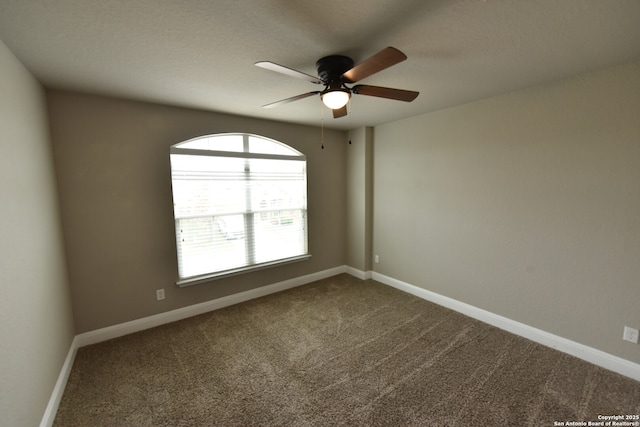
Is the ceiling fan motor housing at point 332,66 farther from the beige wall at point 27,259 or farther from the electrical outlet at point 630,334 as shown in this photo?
the electrical outlet at point 630,334

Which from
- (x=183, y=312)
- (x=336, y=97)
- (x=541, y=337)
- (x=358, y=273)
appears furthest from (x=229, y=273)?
(x=541, y=337)

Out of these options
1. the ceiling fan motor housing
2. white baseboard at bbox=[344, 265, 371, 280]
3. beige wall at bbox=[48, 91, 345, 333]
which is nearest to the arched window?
beige wall at bbox=[48, 91, 345, 333]

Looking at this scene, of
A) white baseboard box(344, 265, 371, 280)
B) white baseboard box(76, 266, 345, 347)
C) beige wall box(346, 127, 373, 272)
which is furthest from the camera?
white baseboard box(344, 265, 371, 280)

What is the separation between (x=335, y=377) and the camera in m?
2.09

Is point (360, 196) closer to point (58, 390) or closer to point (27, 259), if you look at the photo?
point (27, 259)

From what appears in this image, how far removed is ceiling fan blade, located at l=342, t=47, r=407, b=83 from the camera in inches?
52.2

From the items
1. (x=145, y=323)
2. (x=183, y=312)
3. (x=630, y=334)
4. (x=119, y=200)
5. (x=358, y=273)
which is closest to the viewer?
(x=630, y=334)

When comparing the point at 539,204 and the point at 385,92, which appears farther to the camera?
the point at 539,204

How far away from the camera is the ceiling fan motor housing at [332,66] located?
1769mm

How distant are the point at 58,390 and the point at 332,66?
301 centimetres

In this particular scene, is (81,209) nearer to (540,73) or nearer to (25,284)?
(25,284)

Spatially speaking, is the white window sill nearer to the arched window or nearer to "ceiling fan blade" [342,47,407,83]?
the arched window

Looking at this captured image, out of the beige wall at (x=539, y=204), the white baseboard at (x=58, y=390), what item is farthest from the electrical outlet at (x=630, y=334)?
the white baseboard at (x=58, y=390)

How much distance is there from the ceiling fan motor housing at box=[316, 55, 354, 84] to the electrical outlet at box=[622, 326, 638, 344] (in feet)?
9.65
